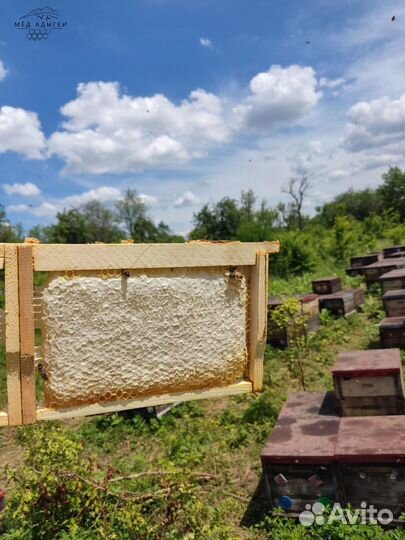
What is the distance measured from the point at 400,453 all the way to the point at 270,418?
3.20m

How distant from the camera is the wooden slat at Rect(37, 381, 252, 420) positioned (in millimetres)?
1575

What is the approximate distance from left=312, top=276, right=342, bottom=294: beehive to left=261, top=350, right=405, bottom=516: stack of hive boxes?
23.7 feet

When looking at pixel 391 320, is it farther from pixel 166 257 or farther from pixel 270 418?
pixel 166 257

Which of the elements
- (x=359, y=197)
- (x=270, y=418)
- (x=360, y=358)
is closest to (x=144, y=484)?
(x=270, y=418)

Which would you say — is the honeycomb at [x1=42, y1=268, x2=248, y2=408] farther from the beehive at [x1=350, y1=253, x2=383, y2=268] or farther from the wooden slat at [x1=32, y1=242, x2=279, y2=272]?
the beehive at [x1=350, y1=253, x2=383, y2=268]

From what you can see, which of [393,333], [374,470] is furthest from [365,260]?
[374,470]

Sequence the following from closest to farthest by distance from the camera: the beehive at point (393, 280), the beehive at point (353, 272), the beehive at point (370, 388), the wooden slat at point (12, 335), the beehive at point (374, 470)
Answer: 1. the wooden slat at point (12, 335)
2. the beehive at point (374, 470)
3. the beehive at point (370, 388)
4. the beehive at point (393, 280)
5. the beehive at point (353, 272)

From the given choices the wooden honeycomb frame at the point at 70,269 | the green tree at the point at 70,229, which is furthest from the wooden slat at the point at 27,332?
the green tree at the point at 70,229

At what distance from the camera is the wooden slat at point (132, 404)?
1575mm

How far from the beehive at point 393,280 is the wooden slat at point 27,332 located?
34.1 feet

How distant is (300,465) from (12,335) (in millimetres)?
3749

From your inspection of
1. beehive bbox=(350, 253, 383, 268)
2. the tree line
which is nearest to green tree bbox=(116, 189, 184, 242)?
the tree line

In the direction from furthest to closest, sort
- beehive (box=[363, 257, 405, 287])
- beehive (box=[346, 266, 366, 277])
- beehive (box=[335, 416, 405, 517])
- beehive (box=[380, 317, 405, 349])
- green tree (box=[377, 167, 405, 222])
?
green tree (box=[377, 167, 405, 222]), beehive (box=[346, 266, 366, 277]), beehive (box=[363, 257, 405, 287]), beehive (box=[380, 317, 405, 349]), beehive (box=[335, 416, 405, 517])

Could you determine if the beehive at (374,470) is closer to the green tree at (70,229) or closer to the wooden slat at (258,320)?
the wooden slat at (258,320)
